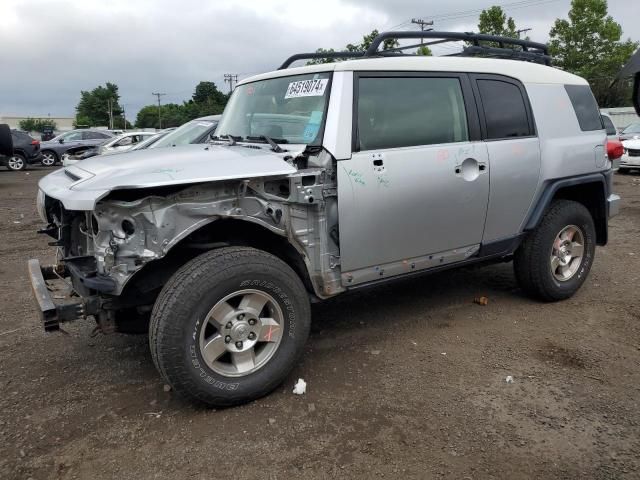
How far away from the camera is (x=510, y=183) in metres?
4.14

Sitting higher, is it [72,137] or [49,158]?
[72,137]

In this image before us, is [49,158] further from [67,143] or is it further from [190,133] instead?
[190,133]

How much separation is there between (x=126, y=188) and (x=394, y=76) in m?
1.95

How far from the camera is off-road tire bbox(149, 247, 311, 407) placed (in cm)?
285

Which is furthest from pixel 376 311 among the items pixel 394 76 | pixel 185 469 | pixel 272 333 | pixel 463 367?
pixel 185 469

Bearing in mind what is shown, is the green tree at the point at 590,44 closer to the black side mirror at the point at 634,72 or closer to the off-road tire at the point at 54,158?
the off-road tire at the point at 54,158

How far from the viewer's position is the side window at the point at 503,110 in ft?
13.3

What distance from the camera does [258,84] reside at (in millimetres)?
4219

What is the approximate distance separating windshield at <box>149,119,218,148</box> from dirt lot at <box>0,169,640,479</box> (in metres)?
4.35

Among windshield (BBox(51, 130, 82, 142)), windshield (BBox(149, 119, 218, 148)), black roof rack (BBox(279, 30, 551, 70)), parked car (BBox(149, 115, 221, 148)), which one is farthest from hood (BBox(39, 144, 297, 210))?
windshield (BBox(51, 130, 82, 142))

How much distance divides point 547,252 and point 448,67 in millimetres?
1815

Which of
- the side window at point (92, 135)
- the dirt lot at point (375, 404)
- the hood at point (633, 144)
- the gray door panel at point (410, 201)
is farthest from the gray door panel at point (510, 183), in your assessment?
the side window at point (92, 135)

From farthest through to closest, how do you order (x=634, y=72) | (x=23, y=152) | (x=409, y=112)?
(x=23, y=152), (x=409, y=112), (x=634, y=72)

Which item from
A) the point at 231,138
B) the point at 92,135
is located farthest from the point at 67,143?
the point at 231,138
